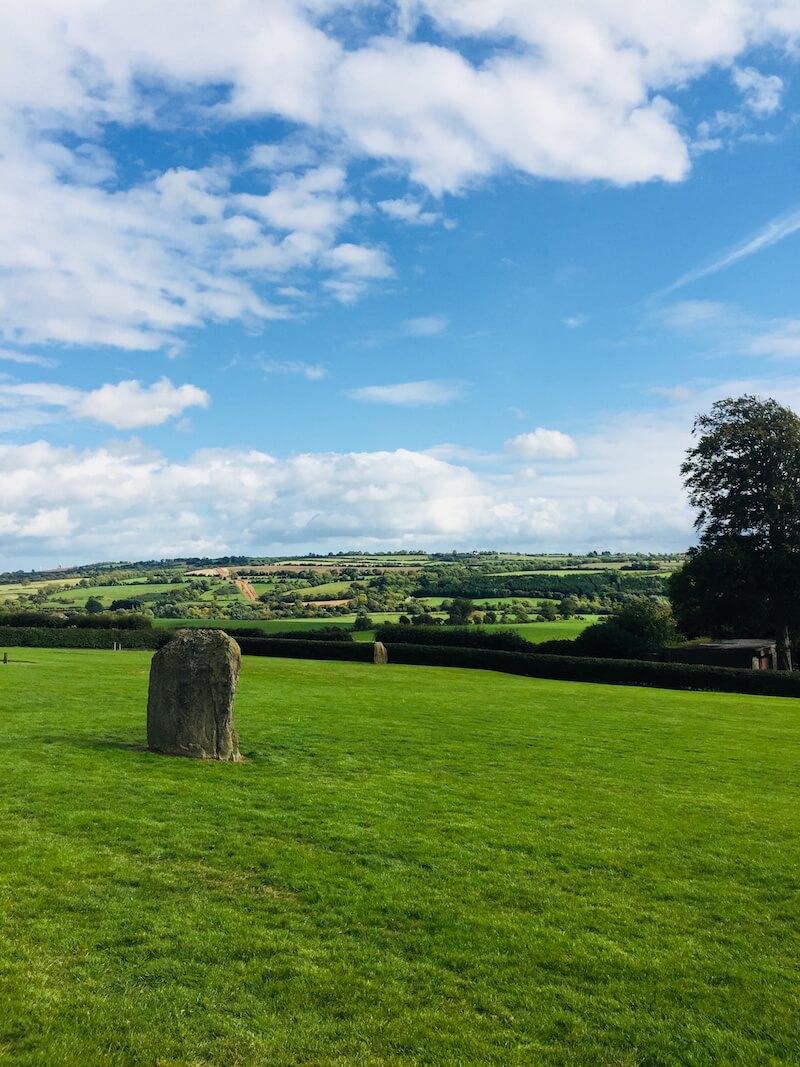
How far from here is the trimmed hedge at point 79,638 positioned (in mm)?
66625

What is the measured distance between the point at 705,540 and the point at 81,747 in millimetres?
46688

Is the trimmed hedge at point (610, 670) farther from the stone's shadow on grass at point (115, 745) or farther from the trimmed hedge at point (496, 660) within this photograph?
the stone's shadow on grass at point (115, 745)

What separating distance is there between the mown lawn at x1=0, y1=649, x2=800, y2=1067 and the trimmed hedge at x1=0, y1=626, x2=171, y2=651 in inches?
2099

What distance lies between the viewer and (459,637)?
63.8 meters

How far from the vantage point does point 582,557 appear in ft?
651

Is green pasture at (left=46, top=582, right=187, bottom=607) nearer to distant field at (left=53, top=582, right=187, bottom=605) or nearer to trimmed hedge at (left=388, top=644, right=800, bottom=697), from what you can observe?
distant field at (left=53, top=582, right=187, bottom=605)

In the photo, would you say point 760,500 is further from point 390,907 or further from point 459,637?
point 390,907

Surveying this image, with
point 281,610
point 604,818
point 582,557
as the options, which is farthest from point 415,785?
point 582,557

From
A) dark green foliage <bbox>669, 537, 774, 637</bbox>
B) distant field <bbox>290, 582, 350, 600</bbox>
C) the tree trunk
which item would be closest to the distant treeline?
distant field <bbox>290, 582, 350, 600</bbox>

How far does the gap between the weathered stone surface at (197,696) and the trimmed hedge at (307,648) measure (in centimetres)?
4031

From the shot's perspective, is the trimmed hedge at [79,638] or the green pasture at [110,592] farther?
the green pasture at [110,592]

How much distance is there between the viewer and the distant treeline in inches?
4437

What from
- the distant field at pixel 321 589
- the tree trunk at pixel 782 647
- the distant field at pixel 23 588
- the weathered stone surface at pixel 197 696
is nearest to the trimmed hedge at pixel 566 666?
the tree trunk at pixel 782 647

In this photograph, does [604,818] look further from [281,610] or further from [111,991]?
[281,610]
